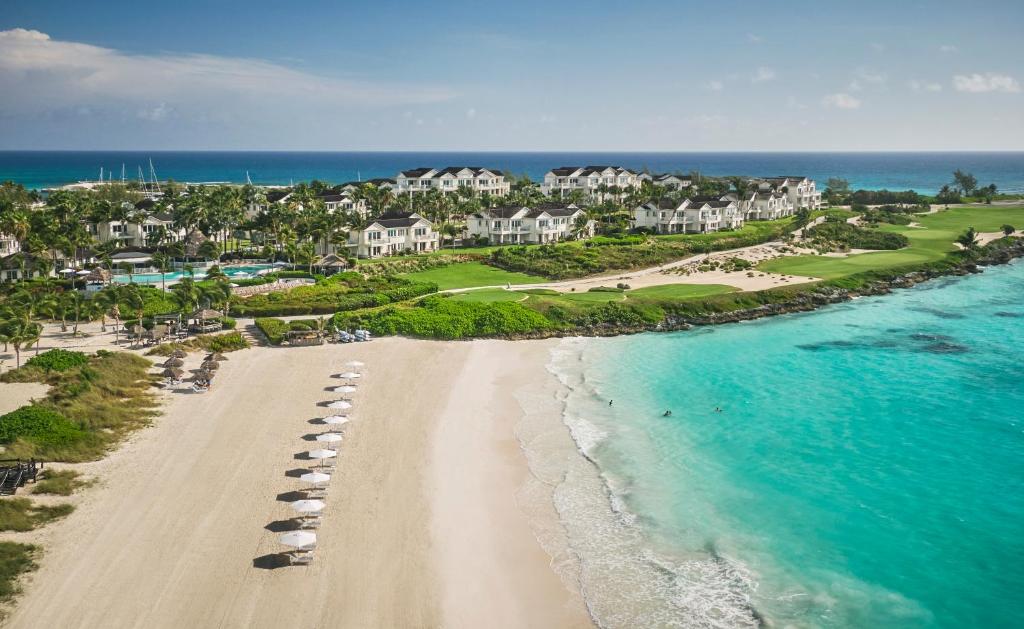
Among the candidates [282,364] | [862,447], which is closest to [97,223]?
[282,364]

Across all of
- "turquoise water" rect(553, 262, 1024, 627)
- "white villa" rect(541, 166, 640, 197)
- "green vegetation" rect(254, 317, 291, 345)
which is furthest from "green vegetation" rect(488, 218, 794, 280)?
"white villa" rect(541, 166, 640, 197)

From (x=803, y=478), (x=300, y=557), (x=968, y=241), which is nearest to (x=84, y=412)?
(x=300, y=557)

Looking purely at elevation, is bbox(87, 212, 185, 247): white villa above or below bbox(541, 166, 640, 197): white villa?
below

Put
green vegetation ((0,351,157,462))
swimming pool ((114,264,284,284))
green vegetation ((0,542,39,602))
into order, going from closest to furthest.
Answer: green vegetation ((0,542,39,602)) → green vegetation ((0,351,157,462)) → swimming pool ((114,264,284,284))

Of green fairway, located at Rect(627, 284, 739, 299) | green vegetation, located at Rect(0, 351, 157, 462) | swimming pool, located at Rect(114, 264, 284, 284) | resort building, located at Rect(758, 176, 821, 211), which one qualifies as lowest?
green vegetation, located at Rect(0, 351, 157, 462)

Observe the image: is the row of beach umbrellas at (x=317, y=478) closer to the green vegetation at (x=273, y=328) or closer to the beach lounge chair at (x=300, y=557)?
the beach lounge chair at (x=300, y=557)

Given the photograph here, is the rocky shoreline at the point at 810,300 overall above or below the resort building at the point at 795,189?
below

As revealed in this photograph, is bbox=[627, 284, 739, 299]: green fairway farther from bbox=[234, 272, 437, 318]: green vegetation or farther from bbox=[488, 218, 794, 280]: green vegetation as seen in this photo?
bbox=[234, 272, 437, 318]: green vegetation

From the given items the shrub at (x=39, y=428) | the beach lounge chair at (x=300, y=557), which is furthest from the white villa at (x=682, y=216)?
the beach lounge chair at (x=300, y=557)
